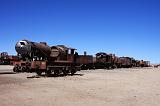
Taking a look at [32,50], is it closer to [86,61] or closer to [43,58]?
[43,58]

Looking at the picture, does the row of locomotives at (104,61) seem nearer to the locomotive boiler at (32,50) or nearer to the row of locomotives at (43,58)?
the row of locomotives at (43,58)

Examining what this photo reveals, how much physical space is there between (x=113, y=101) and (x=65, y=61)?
18.6 meters

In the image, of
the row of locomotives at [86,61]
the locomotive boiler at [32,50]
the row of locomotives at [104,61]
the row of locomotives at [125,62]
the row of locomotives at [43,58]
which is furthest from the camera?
the row of locomotives at [125,62]

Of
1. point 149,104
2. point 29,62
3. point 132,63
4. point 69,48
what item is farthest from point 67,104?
point 132,63

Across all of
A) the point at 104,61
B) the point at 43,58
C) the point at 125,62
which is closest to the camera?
the point at 43,58

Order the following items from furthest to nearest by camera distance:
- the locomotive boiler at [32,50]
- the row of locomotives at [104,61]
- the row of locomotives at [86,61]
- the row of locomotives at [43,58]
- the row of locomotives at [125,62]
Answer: the row of locomotives at [125,62] < the row of locomotives at [104,61] < the row of locomotives at [86,61] < the locomotive boiler at [32,50] < the row of locomotives at [43,58]

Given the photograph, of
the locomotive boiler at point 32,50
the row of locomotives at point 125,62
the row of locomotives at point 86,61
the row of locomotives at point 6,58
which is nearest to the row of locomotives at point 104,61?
the row of locomotives at point 86,61

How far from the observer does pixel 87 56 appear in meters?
50.2

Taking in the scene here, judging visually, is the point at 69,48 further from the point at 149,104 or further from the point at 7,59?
the point at 7,59

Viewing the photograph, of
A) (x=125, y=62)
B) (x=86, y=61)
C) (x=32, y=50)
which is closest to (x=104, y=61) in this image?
(x=86, y=61)

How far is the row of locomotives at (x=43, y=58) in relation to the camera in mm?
27342

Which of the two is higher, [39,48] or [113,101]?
[39,48]

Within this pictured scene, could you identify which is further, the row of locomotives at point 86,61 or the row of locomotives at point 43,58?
the row of locomotives at point 86,61

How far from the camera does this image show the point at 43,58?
2942 cm
